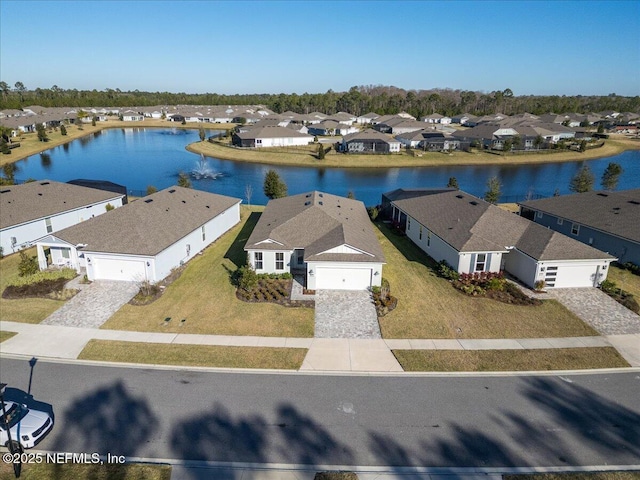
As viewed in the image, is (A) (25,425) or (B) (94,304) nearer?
(A) (25,425)

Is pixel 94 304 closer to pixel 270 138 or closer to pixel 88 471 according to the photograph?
pixel 88 471

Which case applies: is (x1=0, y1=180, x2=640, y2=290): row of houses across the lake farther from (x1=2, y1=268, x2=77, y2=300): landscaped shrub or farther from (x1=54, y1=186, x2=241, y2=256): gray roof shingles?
(x1=2, y1=268, x2=77, y2=300): landscaped shrub

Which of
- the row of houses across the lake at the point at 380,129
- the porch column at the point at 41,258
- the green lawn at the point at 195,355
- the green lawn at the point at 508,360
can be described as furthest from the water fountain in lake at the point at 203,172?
the green lawn at the point at 508,360

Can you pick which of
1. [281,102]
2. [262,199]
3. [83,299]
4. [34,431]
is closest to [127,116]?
[281,102]

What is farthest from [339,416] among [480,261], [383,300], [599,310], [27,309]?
[27,309]

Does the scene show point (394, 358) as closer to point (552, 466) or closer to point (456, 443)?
point (456, 443)

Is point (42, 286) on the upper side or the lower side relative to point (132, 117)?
lower

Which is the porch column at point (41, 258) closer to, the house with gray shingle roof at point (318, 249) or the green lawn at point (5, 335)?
the green lawn at point (5, 335)
